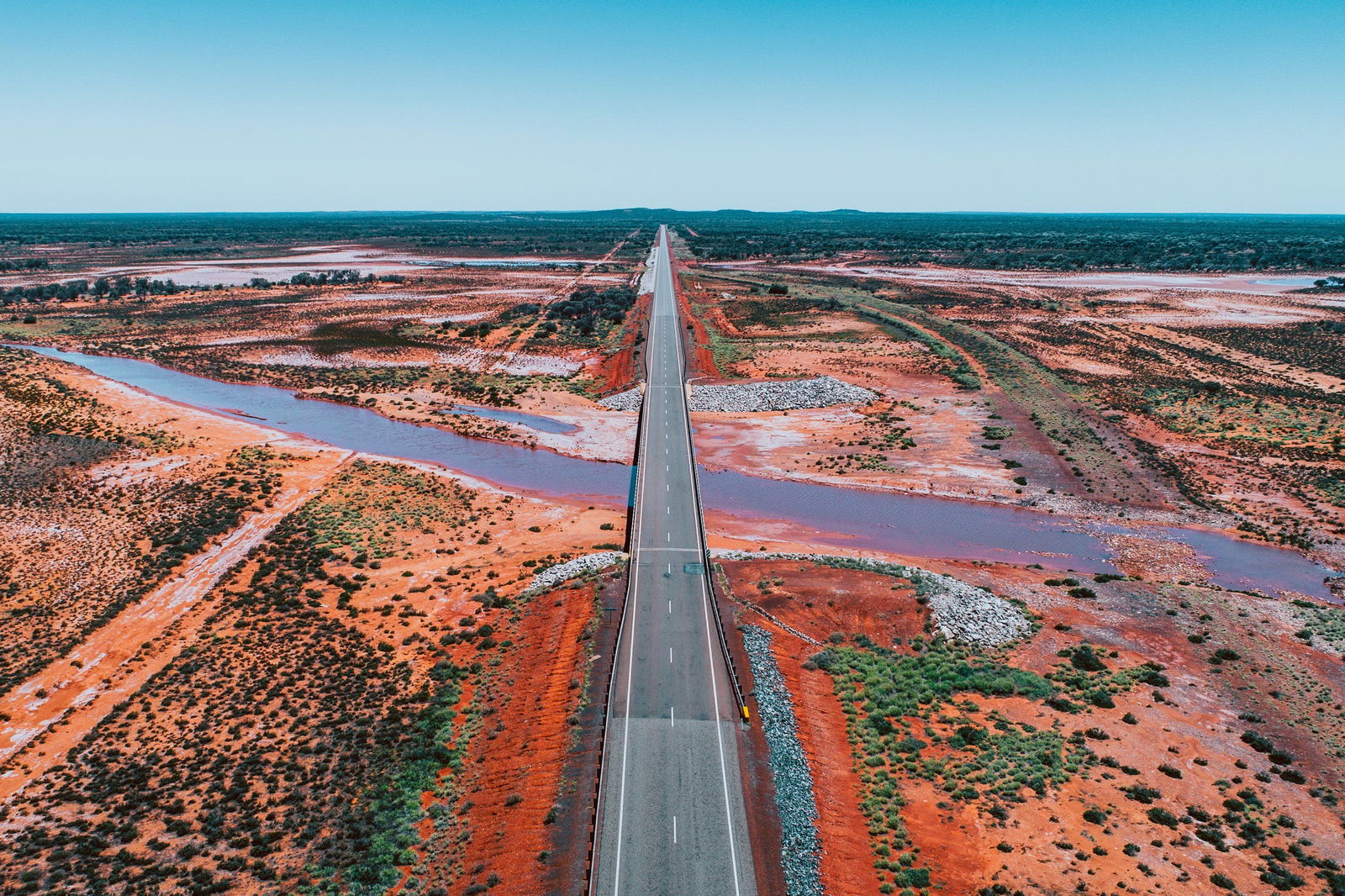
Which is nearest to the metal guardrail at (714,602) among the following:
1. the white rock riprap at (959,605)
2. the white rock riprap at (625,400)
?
the white rock riprap at (959,605)

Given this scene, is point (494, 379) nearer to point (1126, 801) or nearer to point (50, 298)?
point (1126, 801)

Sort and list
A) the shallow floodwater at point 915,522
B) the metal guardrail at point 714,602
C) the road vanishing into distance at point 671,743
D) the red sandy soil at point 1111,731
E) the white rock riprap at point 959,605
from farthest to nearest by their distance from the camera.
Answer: the shallow floodwater at point 915,522 < the white rock riprap at point 959,605 < the metal guardrail at point 714,602 < the red sandy soil at point 1111,731 < the road vanishing into distance at point 671,743

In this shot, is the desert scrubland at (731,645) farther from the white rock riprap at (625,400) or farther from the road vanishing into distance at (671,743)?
the white rock riprap at (625,400)

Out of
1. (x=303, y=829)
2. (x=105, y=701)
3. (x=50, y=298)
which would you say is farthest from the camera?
(x=50, y=298)

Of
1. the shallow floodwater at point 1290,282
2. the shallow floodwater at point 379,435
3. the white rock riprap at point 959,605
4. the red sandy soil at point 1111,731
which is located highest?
the shallow floodwater at point 1290,282

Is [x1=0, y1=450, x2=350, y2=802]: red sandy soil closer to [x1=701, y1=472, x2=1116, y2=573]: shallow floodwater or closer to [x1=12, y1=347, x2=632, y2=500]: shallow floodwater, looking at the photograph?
[x1=12, y1=347, x2=632, y2=500]: shallow floodwater

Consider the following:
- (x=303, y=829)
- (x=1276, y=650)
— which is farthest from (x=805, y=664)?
(x=1276, y=650)
